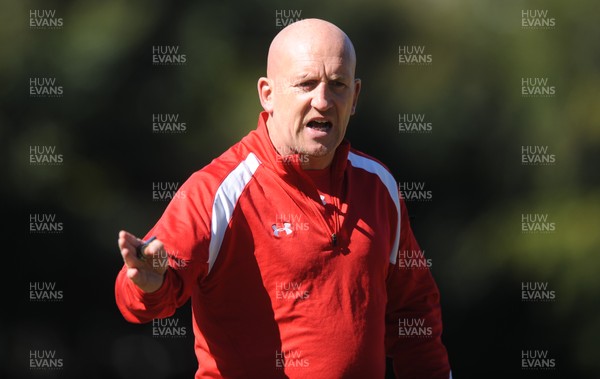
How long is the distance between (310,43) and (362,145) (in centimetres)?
157

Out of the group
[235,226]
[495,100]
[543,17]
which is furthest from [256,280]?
[543,17]

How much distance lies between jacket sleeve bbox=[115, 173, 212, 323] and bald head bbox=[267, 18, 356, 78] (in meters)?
0.45

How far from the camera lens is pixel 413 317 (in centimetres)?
285

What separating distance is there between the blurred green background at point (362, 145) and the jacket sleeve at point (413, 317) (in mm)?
1277

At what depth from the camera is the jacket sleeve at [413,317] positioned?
2.83m
